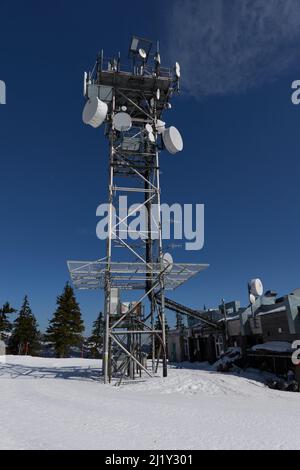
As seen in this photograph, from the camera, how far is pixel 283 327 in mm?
26094

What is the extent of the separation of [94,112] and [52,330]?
1526 inches

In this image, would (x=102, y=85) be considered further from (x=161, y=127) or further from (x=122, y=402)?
(x=122, y=402)

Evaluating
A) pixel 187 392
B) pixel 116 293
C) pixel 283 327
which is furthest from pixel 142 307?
pixel 283 327

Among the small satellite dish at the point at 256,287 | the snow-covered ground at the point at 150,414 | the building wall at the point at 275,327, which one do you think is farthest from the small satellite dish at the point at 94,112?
the building wall at the point at 275,327

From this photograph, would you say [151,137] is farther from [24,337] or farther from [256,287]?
[24,337]

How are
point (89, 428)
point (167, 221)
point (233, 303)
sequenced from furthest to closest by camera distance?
point (233, 303), point (167, 221), point (89, 428)

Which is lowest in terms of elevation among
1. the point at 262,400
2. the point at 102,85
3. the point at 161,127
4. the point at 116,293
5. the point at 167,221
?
the point at 262,400

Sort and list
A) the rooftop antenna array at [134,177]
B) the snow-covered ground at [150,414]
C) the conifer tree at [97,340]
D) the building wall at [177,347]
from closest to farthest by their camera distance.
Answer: the snow-covered ground at [150,414]
the rooftop antenna array at [134,177]
the building wall at [177,347]
the conifer tree at [97,340]

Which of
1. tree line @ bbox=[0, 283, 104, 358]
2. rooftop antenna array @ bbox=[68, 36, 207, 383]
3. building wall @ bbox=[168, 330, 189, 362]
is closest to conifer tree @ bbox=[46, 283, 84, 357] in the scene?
tree line @ bbox=[0, 283, 104, 358]

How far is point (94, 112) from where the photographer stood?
24219 millimetres

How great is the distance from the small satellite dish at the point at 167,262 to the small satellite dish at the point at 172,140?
8.08 metres

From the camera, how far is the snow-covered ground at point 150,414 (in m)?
8.39

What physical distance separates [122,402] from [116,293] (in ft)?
31.0

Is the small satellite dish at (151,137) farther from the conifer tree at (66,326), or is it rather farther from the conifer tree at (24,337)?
the conifer tree at (24,337)
